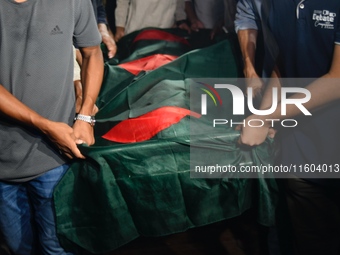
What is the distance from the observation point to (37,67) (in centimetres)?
152

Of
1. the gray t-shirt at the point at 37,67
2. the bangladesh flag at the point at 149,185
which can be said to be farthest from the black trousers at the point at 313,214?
the gray t-shirt at the point at 37,67

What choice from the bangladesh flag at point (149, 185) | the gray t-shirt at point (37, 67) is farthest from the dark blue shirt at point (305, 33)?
the gray t-shirt at point (37, 67)

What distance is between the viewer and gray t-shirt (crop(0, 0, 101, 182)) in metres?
1.46

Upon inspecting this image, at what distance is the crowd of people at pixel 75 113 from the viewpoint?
4.93 feet

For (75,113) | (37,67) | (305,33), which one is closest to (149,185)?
(75,113)

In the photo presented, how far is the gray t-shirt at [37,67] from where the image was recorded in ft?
4.80

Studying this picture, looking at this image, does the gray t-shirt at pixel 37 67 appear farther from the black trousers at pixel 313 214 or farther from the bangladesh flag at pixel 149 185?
the black trousers at pixel 313 214

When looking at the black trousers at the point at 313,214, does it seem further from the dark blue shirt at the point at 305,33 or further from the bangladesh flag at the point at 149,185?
the dark blue shirt at the point at 305,33

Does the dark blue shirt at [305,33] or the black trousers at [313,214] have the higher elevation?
the dark blue shirt at [305,33]

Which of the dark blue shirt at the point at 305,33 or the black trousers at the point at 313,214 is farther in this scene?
the black trousers at the point at 313,214

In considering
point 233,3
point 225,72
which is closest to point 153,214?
point 225,72

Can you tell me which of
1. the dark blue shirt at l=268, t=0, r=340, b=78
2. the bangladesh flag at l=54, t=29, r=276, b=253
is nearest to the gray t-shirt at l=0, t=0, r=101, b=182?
the bangladesh flag at l=54, t=29, r=276, b=253

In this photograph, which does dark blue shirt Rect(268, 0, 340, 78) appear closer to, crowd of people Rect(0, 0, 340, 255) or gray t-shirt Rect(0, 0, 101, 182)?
crowd of people Rect(0, 0, 340, 255)

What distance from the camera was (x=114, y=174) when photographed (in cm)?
175
